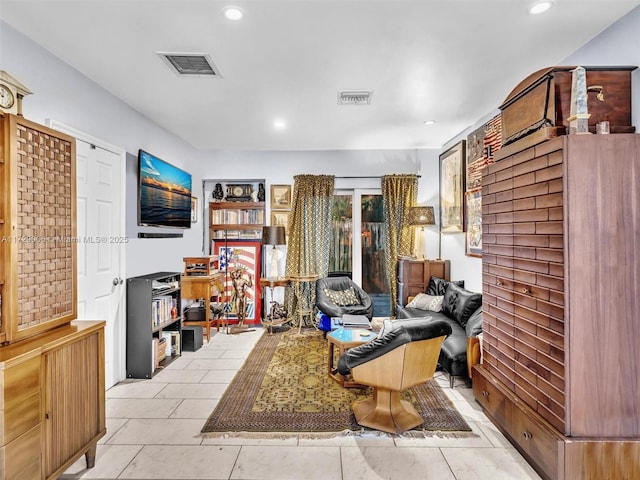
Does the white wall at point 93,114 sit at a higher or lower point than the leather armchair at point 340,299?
higher

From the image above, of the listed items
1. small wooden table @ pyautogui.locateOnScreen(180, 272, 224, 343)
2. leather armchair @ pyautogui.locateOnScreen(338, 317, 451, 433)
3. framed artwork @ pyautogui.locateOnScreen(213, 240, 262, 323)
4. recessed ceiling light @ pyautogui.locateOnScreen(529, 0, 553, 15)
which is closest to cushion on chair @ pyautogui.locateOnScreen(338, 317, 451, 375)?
leather armchair @ pyautogui.locateOnScreen(338, 317, 451, 433)

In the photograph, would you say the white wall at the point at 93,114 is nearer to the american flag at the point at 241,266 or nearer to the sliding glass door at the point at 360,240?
the american flag at the point at 241,266

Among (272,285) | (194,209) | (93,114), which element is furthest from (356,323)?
(93,114)

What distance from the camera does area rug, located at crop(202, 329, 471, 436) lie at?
256 centimetres

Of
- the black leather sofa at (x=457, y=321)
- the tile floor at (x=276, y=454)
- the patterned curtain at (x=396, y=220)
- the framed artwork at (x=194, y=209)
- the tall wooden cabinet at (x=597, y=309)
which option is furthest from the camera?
the patterned curtain at (x=396, y=220)

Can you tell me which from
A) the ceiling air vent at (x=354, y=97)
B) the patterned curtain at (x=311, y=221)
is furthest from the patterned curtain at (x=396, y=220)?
the ceiling air vent at (x=354, y=97)

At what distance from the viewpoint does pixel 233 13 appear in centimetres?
207

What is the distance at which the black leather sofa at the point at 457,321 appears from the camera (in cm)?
316

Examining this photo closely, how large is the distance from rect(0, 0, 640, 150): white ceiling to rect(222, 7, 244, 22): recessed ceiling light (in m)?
0.04

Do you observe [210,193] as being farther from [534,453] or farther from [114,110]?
[534,453]

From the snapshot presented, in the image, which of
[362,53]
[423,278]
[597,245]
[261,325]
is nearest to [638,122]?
[597,245]

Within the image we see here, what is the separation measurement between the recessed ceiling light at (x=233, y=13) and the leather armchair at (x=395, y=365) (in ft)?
7.52

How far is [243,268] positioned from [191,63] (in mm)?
3418

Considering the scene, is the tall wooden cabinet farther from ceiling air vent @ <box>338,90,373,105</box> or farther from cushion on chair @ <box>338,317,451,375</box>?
ceiling air vent @ <box>338,90,373,105</box>
